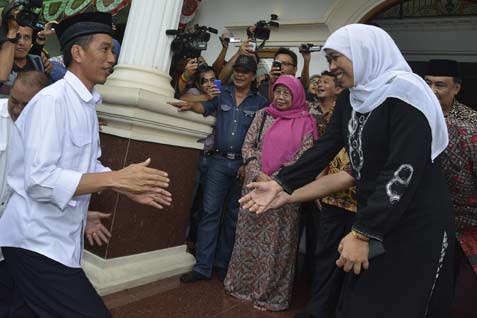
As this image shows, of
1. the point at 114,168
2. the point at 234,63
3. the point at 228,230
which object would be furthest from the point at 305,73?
the point at 114,168

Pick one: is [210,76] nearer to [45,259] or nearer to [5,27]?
[5,27]

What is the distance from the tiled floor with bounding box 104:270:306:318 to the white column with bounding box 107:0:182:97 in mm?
1503

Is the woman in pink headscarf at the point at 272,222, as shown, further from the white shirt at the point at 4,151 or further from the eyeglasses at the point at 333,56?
the white shirt at the point at 4,151

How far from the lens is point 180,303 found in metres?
3.03

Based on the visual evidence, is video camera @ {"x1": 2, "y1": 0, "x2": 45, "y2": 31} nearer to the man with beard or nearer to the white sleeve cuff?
the white sleeve cuff

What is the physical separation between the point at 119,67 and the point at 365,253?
2553mm

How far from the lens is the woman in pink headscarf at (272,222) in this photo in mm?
3254

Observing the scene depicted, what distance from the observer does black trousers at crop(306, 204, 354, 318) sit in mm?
2990

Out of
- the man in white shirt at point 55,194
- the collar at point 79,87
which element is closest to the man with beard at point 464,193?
the man in white shirt at point 55,194

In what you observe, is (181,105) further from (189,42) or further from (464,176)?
(464,176)

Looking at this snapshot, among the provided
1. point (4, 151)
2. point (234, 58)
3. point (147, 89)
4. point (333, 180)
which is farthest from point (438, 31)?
point (4, 151)

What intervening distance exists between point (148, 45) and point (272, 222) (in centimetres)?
169

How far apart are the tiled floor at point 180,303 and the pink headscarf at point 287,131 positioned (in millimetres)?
1020

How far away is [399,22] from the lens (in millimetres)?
6723
